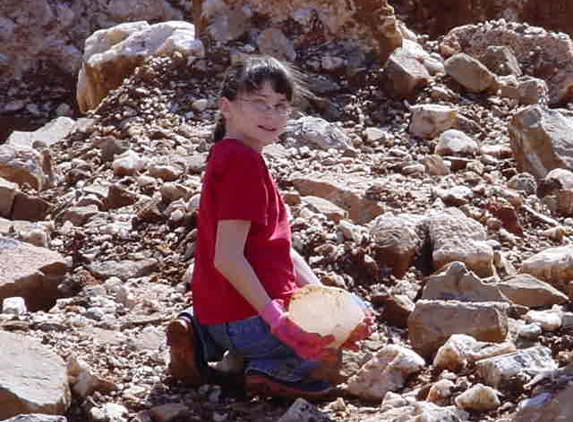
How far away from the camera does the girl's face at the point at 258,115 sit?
3.11 m

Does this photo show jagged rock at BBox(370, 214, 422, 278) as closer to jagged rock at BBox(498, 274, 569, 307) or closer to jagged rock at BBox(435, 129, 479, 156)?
jagged rock at BBox(498, 274, 569, 307)

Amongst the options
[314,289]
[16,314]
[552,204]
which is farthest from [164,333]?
[552,204]

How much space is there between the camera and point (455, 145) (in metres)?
4.95

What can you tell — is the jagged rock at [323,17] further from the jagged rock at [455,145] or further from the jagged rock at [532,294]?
the jagged rock at [532,294]

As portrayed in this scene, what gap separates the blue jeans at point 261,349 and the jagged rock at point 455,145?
1.98m

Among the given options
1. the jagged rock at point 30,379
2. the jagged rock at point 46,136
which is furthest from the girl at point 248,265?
the jagged rock at point 46,136

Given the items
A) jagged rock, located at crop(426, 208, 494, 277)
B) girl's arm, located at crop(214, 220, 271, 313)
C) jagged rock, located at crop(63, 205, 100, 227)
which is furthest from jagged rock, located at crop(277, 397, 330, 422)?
jagged rock, located at crop(63, 205, 100, 227)

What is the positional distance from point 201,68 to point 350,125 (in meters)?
0.80

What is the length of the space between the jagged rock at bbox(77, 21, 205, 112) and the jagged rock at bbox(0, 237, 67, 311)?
1.94 metres

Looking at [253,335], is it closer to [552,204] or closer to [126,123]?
[552,204]

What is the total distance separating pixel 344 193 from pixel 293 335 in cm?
145

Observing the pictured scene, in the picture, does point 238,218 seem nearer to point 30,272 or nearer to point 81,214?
point 30,272

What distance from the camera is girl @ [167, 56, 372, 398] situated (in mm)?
3004


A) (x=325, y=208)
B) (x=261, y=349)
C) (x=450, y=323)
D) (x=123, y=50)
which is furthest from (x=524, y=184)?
(x=123, y=50)
